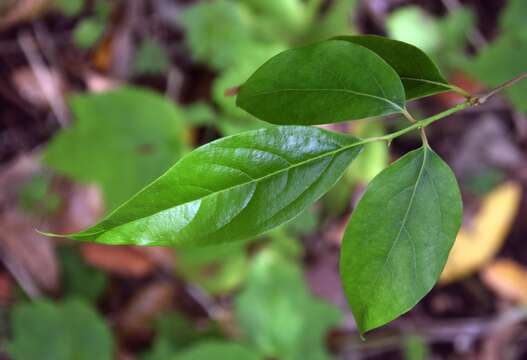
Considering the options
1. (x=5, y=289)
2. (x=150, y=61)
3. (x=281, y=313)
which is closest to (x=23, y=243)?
(x=5, y=289)

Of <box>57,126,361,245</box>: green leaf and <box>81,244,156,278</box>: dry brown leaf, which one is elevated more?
<box>57,126,361,245</box>: green leaf

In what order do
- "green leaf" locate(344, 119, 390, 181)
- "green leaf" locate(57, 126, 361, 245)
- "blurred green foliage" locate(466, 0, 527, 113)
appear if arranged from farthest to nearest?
"green leaf" locate(344, 119, 390, 181) → "blurred green foliage" locate(466, 0, 527, 113) → "green leaf" locate(57, 126, 361, 245)

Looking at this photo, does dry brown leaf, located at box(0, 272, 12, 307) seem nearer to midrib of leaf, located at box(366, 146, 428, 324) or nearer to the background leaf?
the background leaf

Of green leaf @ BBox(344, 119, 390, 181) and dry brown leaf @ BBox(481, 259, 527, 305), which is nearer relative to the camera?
green leaf @ BBox(344, 119, 390, 181)

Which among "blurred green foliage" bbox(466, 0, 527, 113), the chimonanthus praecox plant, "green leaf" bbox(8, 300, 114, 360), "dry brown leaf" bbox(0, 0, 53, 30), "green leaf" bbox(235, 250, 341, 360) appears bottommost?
"green leaf" bbox(235, 250, 341, 360)

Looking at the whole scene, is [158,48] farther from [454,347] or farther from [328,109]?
[328,109]

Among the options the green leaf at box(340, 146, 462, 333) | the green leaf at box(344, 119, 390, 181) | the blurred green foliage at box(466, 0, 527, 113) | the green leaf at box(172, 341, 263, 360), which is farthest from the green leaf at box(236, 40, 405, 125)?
the green leaf at box(344, 119, 390, 181)
